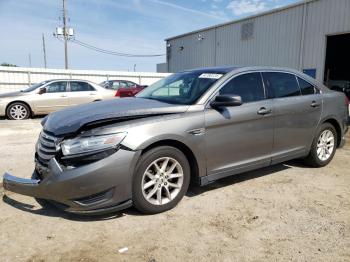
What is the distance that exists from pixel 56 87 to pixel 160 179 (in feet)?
31.9

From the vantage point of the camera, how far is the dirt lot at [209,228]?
274cm

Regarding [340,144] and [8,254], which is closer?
[8,254]

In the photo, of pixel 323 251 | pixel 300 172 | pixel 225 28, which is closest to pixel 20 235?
pixel 323 251

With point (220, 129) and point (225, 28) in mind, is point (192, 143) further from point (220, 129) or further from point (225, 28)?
point (225, 28)

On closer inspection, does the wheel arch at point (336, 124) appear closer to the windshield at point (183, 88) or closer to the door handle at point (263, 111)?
the door handle at point (263, 111)

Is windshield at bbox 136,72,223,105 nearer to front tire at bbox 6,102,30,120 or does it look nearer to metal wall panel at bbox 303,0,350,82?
front tire at bbox 6,102,30,120

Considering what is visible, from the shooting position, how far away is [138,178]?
3246 millimetres

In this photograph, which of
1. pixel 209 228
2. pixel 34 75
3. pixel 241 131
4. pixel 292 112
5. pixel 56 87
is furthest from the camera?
pixel 34 75

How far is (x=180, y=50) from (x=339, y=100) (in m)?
25.6

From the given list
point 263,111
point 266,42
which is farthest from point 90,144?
point 266,42

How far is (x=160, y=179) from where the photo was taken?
3455 mm

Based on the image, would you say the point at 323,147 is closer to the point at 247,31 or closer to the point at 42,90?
the point at 42,90

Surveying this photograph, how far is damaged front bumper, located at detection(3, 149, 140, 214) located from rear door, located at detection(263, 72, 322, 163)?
2238 millimetres

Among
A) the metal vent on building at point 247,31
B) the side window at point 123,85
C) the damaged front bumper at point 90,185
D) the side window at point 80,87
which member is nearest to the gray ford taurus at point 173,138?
the damaged front bumper at point 90,185
